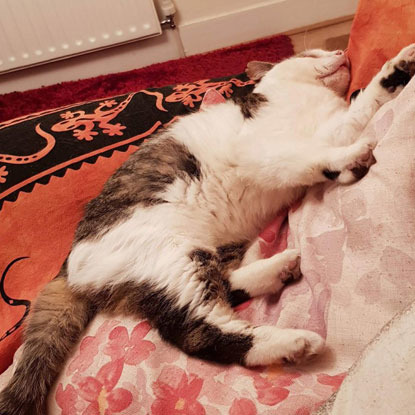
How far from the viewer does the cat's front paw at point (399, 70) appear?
950 mm

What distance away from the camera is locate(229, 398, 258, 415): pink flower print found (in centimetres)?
77

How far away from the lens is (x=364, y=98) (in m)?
1.05

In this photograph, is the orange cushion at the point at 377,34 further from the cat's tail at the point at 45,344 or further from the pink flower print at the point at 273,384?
the cat's tail at the point at 45,344

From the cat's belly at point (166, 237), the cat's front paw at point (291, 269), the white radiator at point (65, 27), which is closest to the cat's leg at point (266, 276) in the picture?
the cat's front paw at point (291, 269)

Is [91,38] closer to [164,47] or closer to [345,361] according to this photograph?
[164,47]

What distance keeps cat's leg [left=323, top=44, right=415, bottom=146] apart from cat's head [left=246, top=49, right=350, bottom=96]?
0.25m

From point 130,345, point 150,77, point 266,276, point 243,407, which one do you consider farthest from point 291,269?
point 150,77

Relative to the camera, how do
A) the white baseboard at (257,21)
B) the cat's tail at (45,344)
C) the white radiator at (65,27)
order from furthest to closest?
1. the white baseboard at (257,21)
2. the white radiator at (65,27)
3. the cat's tail at (45,344)

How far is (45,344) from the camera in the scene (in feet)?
3.16

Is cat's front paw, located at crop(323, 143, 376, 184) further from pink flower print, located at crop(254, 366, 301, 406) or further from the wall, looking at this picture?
the wall

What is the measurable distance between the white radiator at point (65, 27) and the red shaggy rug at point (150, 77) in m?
0.21

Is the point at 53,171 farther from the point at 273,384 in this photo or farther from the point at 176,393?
the point at 273,384

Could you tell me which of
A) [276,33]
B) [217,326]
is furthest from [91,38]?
[217,326]

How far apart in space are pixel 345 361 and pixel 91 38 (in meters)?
2.52
